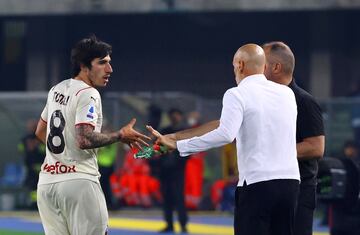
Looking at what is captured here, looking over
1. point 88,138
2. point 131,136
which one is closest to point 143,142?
point 131,136

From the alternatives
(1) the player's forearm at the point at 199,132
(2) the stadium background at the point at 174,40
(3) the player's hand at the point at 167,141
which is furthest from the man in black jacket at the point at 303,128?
(2) the stadium background at the point at 174,40

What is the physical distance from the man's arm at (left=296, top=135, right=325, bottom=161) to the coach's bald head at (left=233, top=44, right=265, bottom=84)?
0.99 meters

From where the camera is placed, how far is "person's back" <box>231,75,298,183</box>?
798cm

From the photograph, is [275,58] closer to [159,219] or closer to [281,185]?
[281,185]

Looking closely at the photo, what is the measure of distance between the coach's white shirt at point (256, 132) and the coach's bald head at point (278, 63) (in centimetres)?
83

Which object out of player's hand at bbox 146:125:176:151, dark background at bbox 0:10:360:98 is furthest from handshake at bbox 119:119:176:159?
dark background at bbox 0:10:360:98

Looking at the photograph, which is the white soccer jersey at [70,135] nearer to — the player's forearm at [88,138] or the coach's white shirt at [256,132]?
the player's forearm at [88,138]

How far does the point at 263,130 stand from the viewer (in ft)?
26.3

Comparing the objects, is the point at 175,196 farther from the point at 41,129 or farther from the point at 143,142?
the point at 143,142

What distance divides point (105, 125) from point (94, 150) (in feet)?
48.1

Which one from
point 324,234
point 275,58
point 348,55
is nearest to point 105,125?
point 324,234

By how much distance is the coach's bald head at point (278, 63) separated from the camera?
8977 mm

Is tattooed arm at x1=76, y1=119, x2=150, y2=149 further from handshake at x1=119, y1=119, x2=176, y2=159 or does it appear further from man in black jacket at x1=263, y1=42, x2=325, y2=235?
man in black jacket at x1=263, y1=42, x2=325, y2=235

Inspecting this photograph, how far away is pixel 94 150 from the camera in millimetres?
8297
